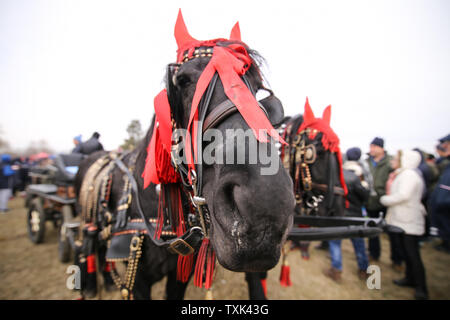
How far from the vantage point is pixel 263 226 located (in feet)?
2.48

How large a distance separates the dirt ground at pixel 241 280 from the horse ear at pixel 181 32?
2.95 meters

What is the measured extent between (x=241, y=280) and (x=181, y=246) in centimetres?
330

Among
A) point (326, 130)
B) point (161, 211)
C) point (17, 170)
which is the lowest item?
point (17, 170)

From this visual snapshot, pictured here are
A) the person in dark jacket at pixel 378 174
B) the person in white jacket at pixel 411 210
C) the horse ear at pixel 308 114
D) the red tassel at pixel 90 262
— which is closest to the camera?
the red tassel at pixel 90 262

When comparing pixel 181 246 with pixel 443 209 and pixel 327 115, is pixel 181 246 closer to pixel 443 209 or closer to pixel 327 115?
pixel 327 115

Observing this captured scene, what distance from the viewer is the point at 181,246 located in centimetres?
127

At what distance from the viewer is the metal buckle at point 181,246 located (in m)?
1.24

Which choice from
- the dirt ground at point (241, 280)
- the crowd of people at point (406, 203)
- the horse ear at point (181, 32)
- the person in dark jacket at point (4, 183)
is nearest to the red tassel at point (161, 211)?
the horse ear at point (181, 32)

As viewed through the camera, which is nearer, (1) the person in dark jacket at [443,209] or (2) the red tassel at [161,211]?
(2) the red tassel at [161,211]

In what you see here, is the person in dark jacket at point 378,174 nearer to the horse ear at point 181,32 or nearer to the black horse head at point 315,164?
the black horse head at point 315,164

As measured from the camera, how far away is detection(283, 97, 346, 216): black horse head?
2738mm

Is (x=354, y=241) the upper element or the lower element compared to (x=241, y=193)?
Answer: lower

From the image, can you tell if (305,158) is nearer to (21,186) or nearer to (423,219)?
(423,219)

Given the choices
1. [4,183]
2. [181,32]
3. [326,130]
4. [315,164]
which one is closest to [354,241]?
[315,164]
